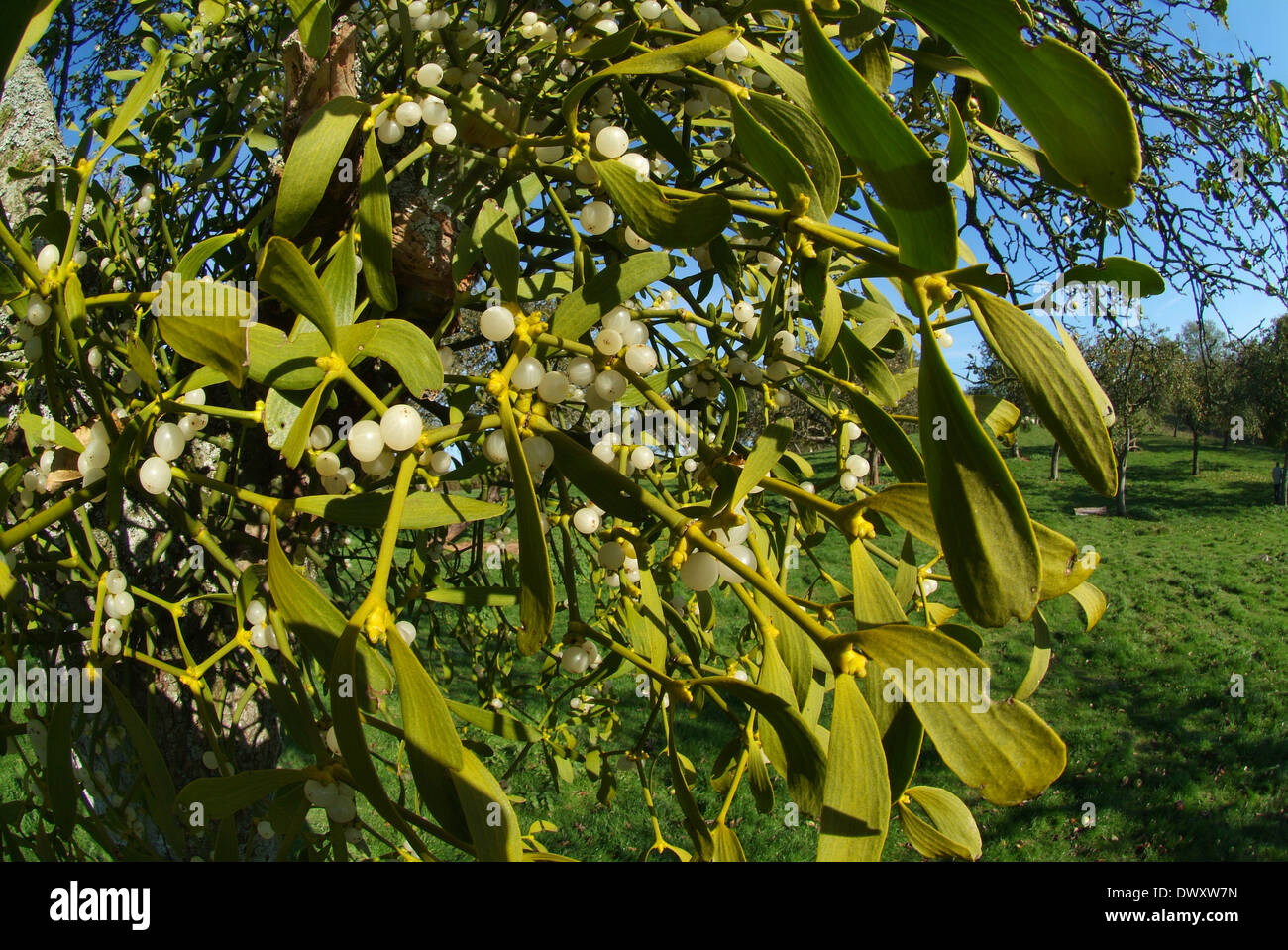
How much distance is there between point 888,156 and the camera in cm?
27

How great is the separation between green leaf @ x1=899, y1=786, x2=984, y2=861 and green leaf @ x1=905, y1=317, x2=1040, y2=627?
214 millimetres

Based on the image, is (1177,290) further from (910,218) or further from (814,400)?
(910,218)

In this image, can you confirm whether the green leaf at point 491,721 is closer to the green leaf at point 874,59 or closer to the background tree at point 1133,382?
the green leaf at point 874,59

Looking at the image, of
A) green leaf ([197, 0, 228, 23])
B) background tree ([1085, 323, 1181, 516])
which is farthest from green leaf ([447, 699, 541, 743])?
background tree ([1085, 323, 1181, 516])

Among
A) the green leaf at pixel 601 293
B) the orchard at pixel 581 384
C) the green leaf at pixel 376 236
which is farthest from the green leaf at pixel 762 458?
the green leaf at pixel 376 236

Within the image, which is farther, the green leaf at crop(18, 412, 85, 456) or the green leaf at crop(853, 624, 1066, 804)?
the green leaf at crop(18, 412, 85, 456)

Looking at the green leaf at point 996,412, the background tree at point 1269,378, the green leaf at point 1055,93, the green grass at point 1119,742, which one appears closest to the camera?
the green leaf at point 1055,93

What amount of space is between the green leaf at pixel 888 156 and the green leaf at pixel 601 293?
0.48 ft

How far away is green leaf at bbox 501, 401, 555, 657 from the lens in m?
0.29

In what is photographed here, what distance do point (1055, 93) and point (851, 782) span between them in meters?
0.27

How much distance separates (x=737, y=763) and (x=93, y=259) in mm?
946

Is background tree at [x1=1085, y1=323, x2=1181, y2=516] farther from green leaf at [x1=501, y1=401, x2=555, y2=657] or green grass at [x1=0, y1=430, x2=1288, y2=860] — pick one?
green leaf at [x1=501, y1=401, x2=555, y2=657]

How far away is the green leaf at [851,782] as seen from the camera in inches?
12.4

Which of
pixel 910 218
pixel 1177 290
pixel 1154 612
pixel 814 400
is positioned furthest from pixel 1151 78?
pixel 1154 612
